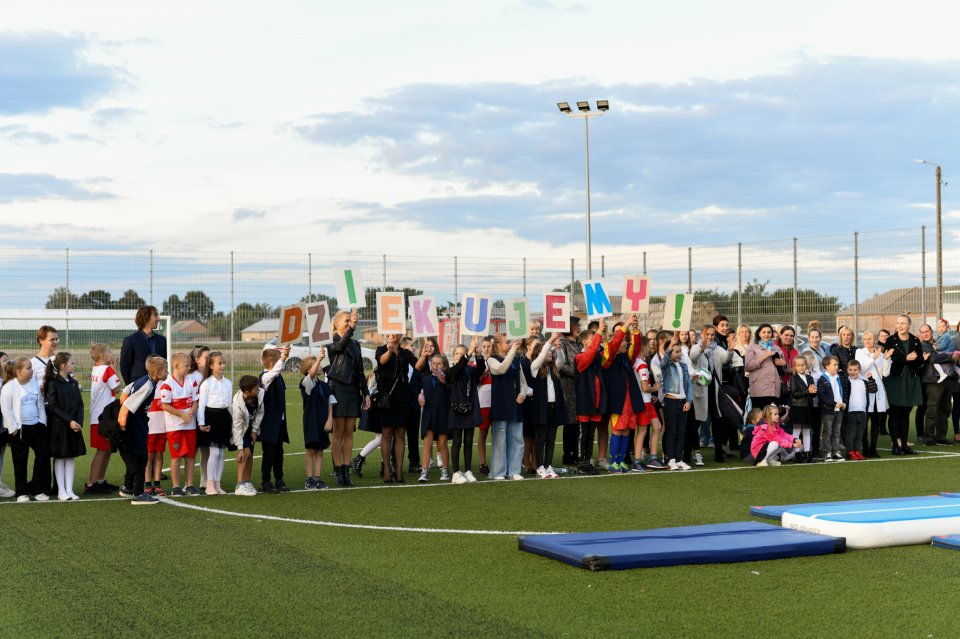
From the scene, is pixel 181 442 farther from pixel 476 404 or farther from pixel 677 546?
pixel 677 546

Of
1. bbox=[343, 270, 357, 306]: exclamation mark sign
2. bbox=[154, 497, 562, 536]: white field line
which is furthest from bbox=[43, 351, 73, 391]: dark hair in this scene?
bbox=[343, 270, 357, 306]: exclamation mark sign

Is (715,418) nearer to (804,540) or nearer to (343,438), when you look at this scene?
(343,438)

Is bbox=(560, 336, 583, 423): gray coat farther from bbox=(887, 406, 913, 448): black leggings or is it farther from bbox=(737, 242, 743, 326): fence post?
bbox=(737, 242, 743, 326): fence post

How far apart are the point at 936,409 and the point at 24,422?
13432mm

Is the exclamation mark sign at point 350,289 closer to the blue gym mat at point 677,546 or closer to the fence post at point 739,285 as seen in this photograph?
the blue gym mat at point 677,546

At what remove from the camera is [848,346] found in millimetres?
15602

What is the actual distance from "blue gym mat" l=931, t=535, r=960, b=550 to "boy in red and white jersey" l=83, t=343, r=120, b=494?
837cm

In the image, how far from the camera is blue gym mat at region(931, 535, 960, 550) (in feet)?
26.2

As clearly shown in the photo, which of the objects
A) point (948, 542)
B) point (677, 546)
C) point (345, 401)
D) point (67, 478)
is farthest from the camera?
point (345, 401)

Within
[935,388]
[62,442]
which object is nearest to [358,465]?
[62,442]

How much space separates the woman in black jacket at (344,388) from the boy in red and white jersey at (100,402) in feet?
8.00

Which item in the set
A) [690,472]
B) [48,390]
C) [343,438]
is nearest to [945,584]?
[690,472]

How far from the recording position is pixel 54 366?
37.1 ft

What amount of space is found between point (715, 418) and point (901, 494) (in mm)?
3639
